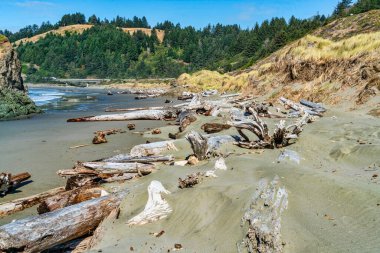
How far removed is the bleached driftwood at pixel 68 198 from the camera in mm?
5715

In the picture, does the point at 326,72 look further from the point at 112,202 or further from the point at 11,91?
the point at 11,91

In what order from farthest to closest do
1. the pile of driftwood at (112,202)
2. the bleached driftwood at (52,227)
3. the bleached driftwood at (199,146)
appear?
1. the bleached driftwood at (199,146)
2. the bleached driftwood at (52,227)
3. the pile of driftwood at (112,202)

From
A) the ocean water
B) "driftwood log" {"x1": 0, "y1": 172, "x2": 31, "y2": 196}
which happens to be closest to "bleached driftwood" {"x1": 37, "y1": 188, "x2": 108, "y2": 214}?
"driftwood log" {"x1": 0, "y1": 172, "x2": 31, "y2": 196}

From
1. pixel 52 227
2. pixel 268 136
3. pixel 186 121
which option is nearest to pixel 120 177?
pixel 52 227

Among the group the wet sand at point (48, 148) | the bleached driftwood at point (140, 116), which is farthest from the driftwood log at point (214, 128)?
the bleached driftwood at point (140, 116)

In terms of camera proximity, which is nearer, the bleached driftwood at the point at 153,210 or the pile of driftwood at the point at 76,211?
the pile of driftwood at the point at 76,211

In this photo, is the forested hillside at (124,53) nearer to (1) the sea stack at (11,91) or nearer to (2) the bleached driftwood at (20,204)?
(1) the sea stack at (11,91)

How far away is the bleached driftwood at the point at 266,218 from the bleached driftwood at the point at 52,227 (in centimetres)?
232

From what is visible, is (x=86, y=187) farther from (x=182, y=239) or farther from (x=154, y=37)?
(x=154, y=37)

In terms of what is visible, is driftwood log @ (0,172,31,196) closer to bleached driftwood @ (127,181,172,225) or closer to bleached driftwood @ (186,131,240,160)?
bleached driftwood @ (127,181,172,225)

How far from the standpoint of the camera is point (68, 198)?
594 centimetres

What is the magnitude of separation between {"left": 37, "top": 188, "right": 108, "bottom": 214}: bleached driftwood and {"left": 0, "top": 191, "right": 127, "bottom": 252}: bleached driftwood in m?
0.57

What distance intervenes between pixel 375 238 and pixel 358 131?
5.86 metres

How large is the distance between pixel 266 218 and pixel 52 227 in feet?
8.96
